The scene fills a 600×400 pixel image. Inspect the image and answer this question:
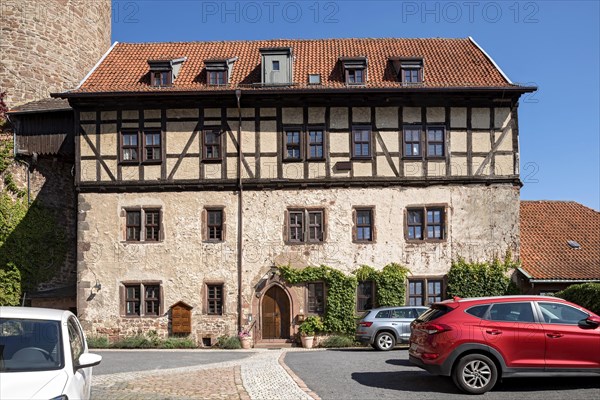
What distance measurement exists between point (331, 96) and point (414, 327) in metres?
13.1

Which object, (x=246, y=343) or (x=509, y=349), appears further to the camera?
(x=246, y=343)

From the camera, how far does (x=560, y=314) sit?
10273 millimetres

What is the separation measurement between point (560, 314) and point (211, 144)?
15.2 metres

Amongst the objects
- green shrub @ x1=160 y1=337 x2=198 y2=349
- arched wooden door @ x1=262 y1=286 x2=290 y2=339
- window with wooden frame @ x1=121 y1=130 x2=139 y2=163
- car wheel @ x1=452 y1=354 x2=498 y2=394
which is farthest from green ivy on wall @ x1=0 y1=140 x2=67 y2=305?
car wheel @ x1=452 y1=354 x2=498 y2=394

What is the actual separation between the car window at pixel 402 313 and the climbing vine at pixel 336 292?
11.9 feet

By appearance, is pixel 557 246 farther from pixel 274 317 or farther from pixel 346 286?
pixel 274 317

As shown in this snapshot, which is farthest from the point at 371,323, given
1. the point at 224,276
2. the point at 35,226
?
the point at 35,226

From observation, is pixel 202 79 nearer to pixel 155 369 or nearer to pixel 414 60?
pixel 414 60

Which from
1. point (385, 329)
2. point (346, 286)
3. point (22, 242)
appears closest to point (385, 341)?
point (385, 329)

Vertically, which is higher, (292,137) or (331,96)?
(331,96)

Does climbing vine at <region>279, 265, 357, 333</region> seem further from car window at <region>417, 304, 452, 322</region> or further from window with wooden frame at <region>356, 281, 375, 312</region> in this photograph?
car window at <region>417, 304, 452, 322</region>

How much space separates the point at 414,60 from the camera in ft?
76.8

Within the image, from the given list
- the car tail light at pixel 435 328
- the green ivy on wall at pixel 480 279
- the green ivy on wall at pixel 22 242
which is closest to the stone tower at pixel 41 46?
the green ivy on wall at pixel 22 242

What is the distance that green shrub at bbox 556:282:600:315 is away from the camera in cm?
1546
